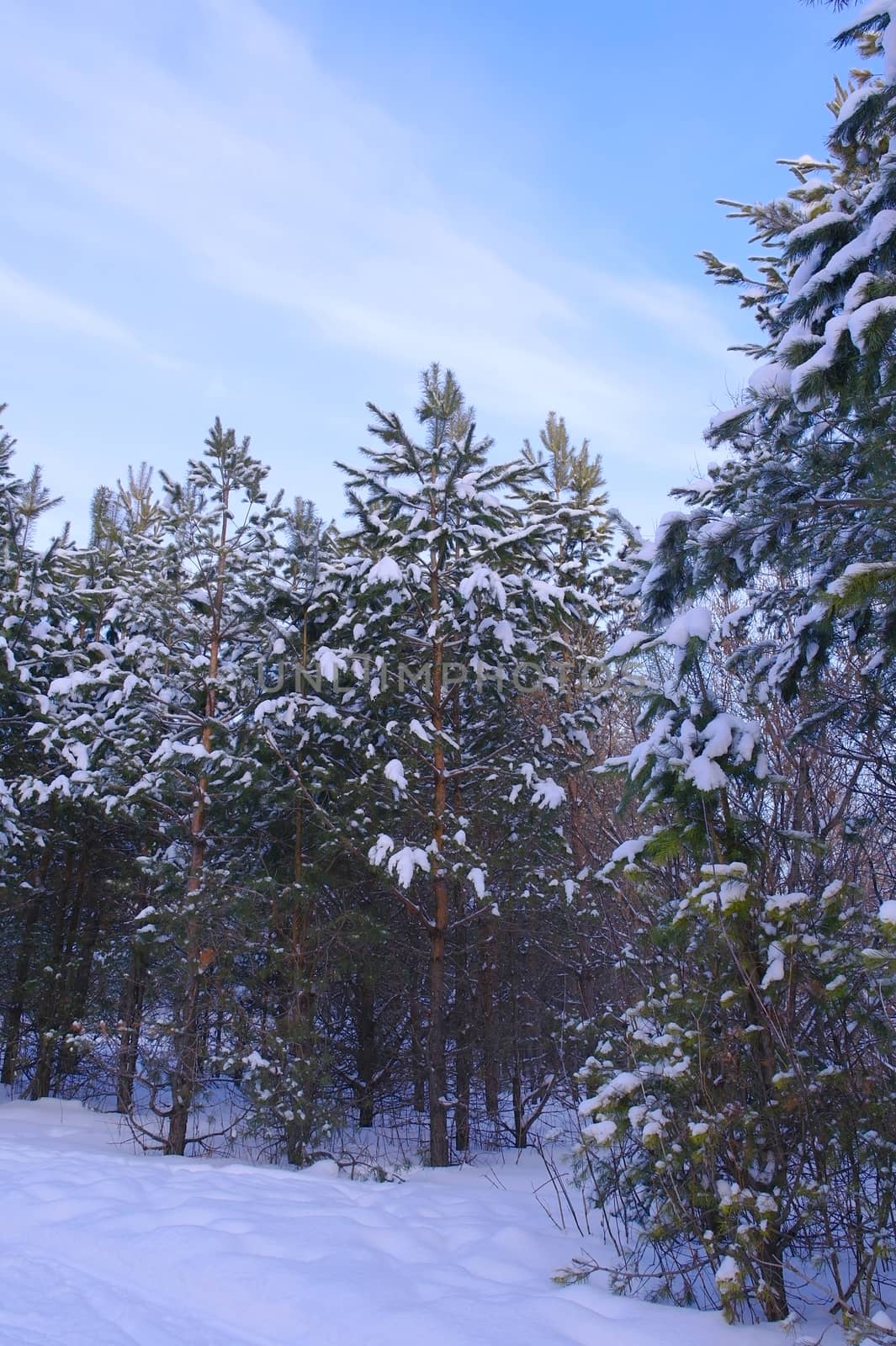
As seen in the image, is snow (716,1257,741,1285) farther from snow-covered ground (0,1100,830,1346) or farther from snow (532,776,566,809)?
snow (532,776,566,809)

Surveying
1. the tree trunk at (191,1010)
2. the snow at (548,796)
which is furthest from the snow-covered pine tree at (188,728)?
the snow at (548,796)

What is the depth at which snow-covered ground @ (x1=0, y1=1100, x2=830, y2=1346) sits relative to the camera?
3.53m

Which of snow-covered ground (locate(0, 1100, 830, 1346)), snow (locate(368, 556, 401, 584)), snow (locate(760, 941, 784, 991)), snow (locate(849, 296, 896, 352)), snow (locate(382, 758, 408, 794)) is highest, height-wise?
snow (locate(368, 556, 401, 584))

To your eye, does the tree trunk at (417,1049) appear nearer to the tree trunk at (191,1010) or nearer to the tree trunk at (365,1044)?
the tree trunk at (365,1044)

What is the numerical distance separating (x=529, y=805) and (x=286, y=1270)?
6466 millimetres

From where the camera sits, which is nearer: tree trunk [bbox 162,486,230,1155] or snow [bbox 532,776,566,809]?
tree trunk [bbox 162,486,230,1155]

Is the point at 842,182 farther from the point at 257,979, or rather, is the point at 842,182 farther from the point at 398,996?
the point at 398,996

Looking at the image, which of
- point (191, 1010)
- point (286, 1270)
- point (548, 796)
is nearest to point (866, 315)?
point (286, 1270)

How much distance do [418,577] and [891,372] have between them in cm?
645

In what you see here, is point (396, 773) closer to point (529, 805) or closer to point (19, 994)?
point (529, 805)

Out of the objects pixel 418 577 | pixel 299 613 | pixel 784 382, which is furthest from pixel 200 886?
pixel 784 382

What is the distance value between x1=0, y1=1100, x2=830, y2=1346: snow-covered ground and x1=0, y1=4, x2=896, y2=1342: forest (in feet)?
1.46

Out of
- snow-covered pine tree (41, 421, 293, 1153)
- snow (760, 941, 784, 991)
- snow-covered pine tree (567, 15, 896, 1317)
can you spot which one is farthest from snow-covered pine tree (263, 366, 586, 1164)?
snow (760, 941, 784, 991)

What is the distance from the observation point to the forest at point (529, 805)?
4027 mm
